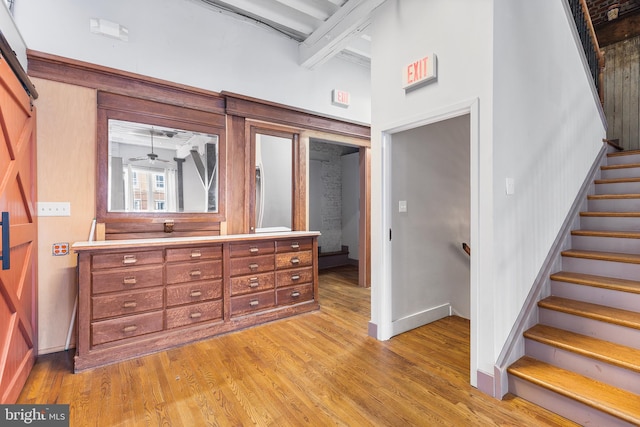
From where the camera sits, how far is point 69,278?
8.82ft

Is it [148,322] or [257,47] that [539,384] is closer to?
[148,322]

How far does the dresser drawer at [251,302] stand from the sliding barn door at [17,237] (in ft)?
5.20

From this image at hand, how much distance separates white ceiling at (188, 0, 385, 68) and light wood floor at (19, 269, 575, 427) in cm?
327

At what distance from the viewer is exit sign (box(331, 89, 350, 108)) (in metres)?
4.35

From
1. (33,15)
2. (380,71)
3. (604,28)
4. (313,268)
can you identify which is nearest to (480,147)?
(380,71)

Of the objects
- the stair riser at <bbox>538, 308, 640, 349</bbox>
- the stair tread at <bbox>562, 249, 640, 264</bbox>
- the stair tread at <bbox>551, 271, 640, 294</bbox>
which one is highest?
the stair tread at <bbox>562, 249, 640, 264</bbox>

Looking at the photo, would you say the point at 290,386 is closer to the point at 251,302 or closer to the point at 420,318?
the point at 251,302

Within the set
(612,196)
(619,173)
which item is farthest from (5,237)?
(619,173)

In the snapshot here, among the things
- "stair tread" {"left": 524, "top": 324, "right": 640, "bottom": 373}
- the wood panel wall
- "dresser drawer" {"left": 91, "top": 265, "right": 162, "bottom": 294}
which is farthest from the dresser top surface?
the wood panel wall

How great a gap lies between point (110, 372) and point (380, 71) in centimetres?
346

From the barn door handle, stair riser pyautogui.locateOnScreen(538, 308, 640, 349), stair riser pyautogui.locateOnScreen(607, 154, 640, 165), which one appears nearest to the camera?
the barn door handle

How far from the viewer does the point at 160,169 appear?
10.3 feet

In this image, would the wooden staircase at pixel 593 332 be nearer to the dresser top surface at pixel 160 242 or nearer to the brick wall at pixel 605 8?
the dresser top surface at pixel 160 242

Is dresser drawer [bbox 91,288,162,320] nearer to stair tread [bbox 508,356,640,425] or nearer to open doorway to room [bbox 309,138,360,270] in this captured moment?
stair tread [bbox 508,356,640,425]
